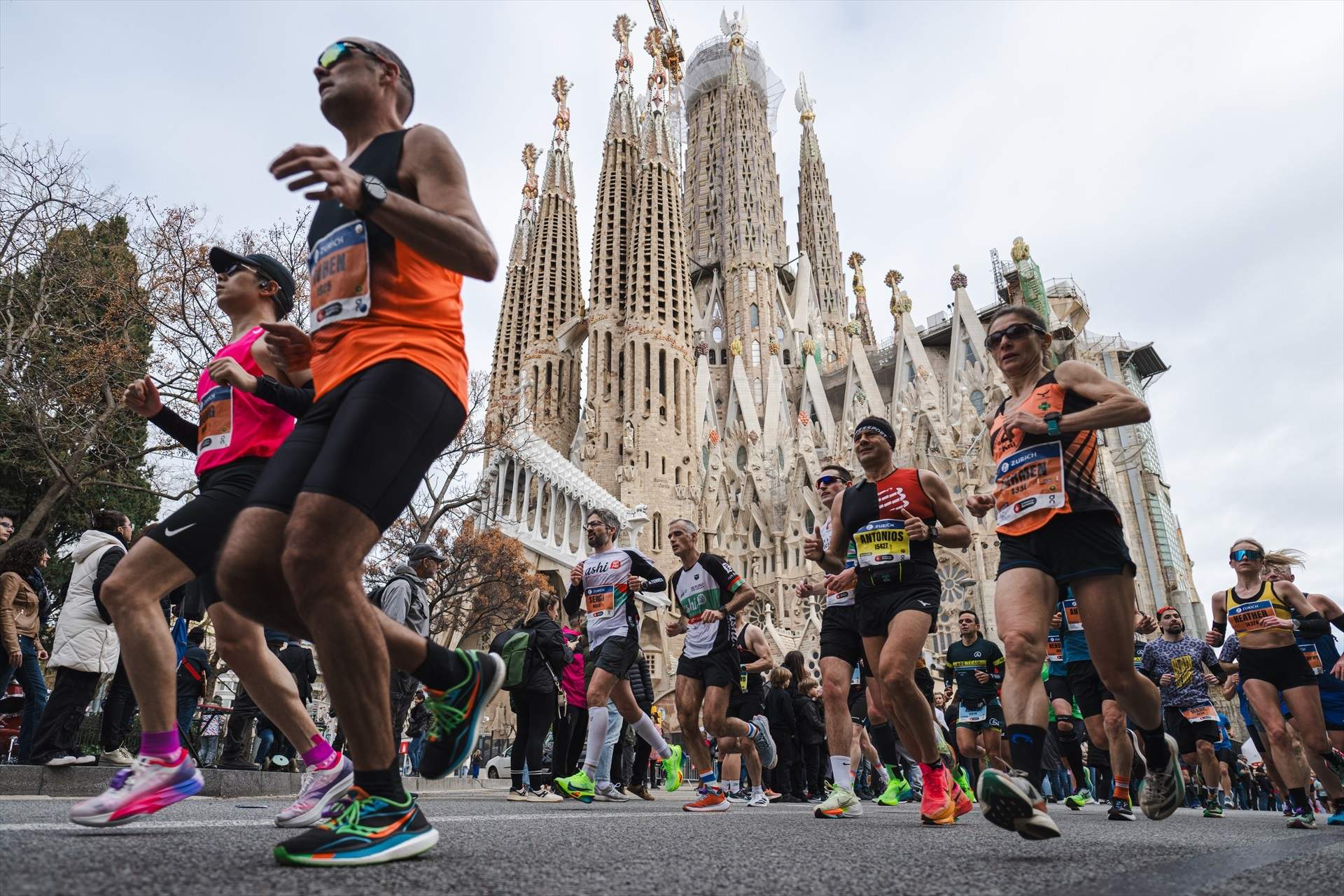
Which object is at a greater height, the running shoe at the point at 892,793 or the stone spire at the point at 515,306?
the stone spire at the point at 515,306

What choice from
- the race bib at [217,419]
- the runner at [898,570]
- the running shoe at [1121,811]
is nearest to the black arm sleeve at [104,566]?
the race bib at [217,419]

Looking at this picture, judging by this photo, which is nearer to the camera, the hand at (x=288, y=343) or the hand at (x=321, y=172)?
the hand at (x=321, y=172)

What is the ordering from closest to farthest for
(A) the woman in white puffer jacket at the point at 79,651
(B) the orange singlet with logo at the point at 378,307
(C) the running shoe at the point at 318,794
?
1. (B) the orange singlet with logo at the point at 378,307
2. (C) the running shoe at the point at 318,794
3. (A) the woman in white puffer jacket at the point at 79,651

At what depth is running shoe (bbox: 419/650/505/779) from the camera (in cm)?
235

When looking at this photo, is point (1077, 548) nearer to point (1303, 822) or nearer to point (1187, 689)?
point (1303, 822)

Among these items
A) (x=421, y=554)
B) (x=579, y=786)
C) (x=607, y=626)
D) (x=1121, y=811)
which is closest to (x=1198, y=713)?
(x=1121, y=811)

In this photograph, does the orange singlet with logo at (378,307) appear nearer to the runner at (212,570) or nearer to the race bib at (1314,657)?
the runner at (212,570)

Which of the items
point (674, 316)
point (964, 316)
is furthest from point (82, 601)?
point (964, 316)

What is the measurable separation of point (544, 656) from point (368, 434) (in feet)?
17.8

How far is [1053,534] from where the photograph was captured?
341cm

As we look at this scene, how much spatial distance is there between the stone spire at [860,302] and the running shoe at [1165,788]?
5374 centimetres

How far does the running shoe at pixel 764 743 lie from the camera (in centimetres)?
918

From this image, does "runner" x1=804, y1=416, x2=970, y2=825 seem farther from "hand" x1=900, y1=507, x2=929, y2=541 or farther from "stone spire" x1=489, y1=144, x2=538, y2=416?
"stone spire" x1=489, y1=144, x2=538, y2=416

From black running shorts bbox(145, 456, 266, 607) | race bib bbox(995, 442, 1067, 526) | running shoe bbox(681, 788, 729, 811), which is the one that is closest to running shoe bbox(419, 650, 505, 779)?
black running shorts bbox(145, 456, 266, 607)
